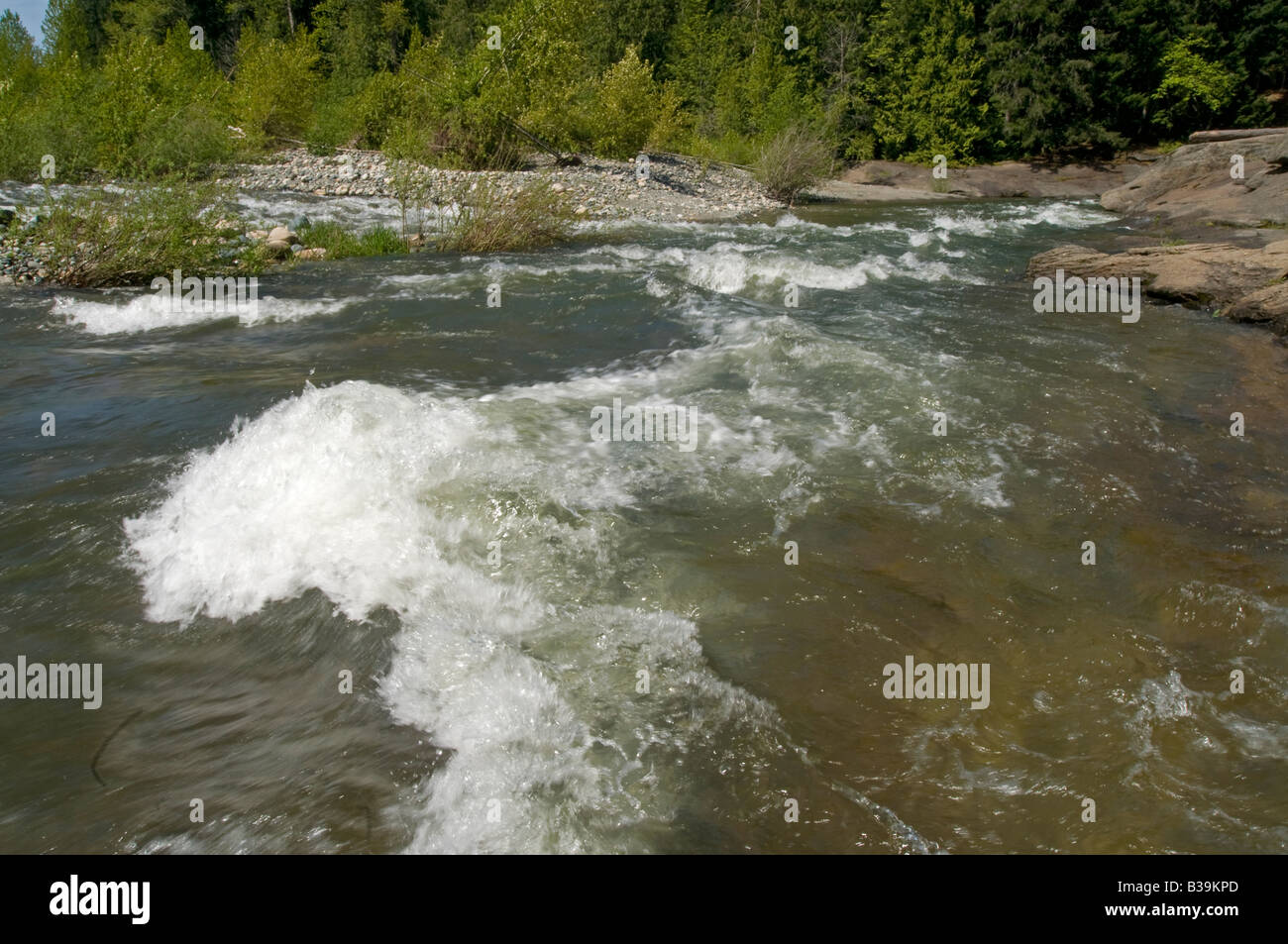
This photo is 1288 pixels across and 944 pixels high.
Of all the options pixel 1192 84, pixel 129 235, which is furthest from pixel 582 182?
pixel 1192 84

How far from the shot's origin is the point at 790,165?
82.1ft

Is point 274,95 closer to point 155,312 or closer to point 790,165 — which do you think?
point 790,165

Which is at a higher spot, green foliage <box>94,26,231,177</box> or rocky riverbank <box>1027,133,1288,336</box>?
green foliage <box>94,26,231,177</box>

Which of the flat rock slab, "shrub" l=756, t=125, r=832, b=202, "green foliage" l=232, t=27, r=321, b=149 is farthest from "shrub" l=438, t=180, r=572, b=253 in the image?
"green foliage" l=232, t=27, r=321, b=149

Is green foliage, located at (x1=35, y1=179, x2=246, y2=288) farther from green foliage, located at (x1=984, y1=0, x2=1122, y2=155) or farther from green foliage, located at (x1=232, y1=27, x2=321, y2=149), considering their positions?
green foliage, located at (x1=984, y1=0, x2=1122, y2=155)

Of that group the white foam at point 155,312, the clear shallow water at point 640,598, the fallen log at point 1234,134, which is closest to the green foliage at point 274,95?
the white foam at point 155,312

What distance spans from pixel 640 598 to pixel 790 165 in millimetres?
23605

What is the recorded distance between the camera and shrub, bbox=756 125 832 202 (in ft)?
82.2

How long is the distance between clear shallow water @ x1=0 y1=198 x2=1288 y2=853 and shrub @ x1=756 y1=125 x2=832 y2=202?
18446 millimetres

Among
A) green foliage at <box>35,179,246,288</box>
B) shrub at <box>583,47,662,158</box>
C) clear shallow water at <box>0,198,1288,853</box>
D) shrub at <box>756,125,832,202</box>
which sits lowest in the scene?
clear shallow water at <box>0,198,1288,853</box>
